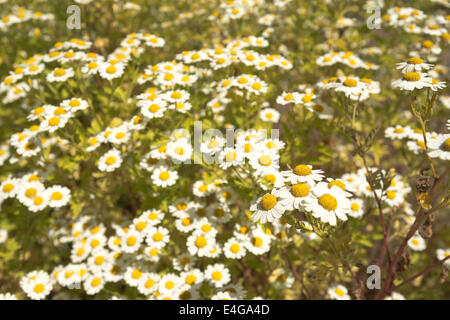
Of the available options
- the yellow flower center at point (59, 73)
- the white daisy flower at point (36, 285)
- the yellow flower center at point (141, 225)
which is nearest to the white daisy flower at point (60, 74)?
the yellow flower center at point (59, 73)

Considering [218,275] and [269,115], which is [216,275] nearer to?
[218,275]

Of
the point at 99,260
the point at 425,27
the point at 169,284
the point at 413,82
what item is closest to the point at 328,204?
the point at 413,82

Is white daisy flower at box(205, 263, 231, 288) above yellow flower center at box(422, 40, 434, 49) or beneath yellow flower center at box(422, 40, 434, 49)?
beneath

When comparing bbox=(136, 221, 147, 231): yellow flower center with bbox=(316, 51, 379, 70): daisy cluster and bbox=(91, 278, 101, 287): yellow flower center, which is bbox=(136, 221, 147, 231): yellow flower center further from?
bbox=(316, 51, 379, 70): daisy cluster

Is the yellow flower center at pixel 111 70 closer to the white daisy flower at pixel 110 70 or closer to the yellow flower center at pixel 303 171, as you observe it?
the white daisy flower at pixel 110 70

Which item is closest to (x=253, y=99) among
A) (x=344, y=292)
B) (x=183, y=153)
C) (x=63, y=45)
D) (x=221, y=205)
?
(x=183, y=153)

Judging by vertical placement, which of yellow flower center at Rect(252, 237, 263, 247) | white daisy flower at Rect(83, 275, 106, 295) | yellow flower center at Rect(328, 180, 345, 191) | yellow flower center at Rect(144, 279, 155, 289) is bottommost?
white daisy flower at Rect(83, 275, 106, 295)

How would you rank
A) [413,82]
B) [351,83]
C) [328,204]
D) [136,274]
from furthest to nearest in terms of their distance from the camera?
[136,274], [351,83], [413,82], [328,204]

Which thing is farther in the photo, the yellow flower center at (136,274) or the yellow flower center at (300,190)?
the yellow flower center at (136,274)

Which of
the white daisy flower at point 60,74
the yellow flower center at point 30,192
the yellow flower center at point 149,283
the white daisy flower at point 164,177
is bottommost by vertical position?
the yellow flower center at point 149,283

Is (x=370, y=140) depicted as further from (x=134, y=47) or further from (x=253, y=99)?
(x=134, y=47)

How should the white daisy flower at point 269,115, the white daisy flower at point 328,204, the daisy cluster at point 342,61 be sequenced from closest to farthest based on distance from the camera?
the white daisy flower at point 328,204 < the daisy cluster at point 342,61 < the white daisy flower at point 269,115

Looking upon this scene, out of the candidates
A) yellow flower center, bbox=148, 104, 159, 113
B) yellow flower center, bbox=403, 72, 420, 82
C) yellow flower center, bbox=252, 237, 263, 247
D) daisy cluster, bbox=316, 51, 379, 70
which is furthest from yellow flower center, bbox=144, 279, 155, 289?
daisy cluster, bbox=316, 51, 379, 70

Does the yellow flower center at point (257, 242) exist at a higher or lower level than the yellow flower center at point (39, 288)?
higher
